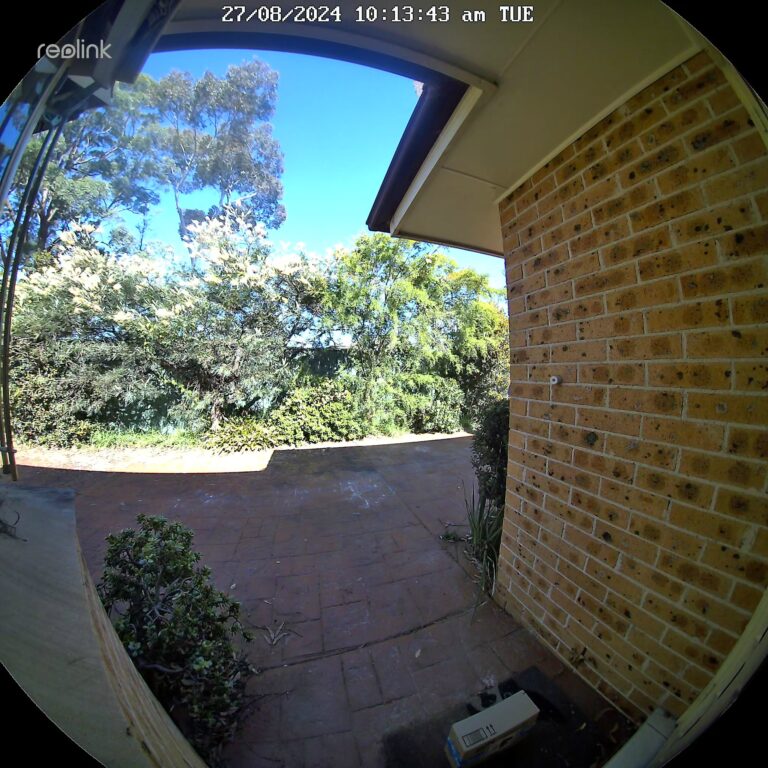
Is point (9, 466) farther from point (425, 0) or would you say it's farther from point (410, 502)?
point (410, 502)

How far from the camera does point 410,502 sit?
3.52 m

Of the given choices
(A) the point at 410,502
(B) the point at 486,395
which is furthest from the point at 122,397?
(B) the point at 486,395

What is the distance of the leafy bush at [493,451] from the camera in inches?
94.2

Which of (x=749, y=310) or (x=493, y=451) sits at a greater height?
(x=749, y=310)

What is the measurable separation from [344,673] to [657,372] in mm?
2152

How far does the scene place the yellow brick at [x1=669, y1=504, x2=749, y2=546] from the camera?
0.95 m

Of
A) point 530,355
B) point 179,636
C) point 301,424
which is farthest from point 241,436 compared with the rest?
point 530,355

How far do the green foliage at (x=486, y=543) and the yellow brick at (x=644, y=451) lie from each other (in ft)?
3.83

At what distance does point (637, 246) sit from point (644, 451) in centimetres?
89

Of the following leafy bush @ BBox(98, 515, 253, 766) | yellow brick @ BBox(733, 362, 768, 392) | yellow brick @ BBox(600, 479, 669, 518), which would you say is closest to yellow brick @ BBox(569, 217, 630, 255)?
yellow brick @ BBox(733, 362, 768, 392)

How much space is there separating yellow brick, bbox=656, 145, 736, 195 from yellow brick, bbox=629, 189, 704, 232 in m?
0.03

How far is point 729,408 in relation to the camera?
3.16ft

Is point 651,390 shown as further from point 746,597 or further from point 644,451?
point 746,597

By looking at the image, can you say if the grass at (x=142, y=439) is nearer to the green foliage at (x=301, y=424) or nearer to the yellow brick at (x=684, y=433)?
the green foliage at (x=301, y=424)
